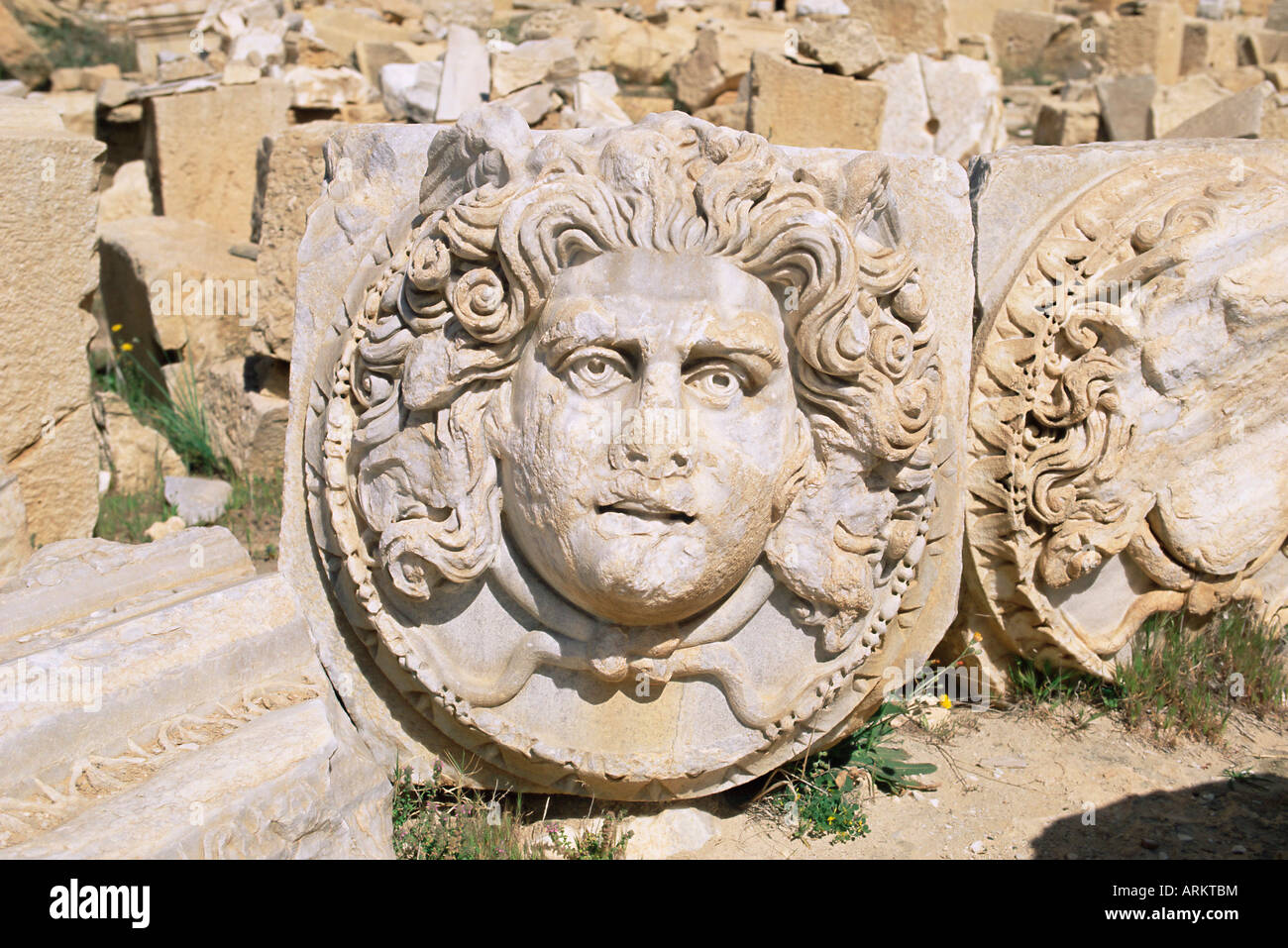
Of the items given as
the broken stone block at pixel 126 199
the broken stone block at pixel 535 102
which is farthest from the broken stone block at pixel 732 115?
the broken stone block at pixel 126 199

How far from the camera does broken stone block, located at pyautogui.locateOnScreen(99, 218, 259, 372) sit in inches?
199

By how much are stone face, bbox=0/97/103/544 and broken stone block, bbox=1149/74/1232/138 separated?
713cm

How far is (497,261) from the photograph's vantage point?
8.25ft

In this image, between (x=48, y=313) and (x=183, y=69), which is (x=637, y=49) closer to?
(x=183, y=69)

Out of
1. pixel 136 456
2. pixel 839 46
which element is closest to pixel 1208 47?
pixel 839 46

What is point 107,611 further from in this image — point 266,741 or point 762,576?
point 762,576

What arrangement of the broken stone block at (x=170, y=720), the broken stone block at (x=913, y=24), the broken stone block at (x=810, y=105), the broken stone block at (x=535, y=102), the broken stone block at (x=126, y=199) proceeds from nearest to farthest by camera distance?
the broken stone block at (x=170, y=720) < the broken stone block at (x=535, y=102) < the broken stone block at (x=810, y=105) < the broken stone block at (x=126, y=199) < the broken stone block at (x=913, y=24)

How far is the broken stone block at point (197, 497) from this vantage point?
4.23 m

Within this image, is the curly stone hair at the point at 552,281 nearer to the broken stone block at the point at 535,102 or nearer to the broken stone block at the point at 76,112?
the broken stone block at the point at 535,102

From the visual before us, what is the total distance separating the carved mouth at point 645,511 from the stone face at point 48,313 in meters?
2.07

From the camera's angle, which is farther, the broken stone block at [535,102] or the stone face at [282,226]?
the broken stone block at [535,102]

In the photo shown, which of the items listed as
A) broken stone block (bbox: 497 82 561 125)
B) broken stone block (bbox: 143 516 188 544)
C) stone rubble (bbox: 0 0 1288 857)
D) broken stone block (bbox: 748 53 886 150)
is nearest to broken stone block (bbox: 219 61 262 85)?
stone rubble (bbox: 0 0 1288 857)

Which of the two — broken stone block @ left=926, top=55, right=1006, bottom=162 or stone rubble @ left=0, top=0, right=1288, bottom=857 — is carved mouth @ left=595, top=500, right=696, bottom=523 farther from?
broken stone block @ left=926, top=55, right=1006, bottom=162

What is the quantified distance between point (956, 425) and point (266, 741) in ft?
5.67
